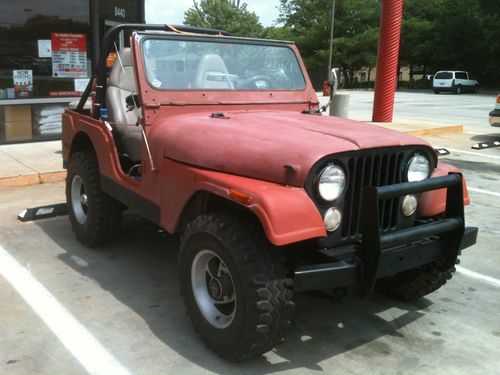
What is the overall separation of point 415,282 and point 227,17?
54.2 metres

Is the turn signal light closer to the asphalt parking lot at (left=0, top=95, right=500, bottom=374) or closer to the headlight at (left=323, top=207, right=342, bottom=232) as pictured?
the headlight at (left=323, top=207, right=342, bottom=232)

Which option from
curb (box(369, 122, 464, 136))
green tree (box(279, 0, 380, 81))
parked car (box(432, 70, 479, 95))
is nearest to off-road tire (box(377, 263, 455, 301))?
curb (box(369, 122, 464, 136))

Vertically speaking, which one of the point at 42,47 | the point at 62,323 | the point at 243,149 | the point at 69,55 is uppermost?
the point at 42,47

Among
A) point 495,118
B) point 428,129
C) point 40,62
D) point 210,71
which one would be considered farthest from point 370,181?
point 495,118

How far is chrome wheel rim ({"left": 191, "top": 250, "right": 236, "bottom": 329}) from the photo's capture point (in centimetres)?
289

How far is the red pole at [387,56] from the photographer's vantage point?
1233 cm

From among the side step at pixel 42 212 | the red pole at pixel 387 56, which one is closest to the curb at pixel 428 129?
the red pole at pixel 387 56

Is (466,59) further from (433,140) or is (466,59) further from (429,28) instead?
(433,140)

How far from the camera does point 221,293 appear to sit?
291 centimetres

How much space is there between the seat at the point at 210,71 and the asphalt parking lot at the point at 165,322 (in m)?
1.47

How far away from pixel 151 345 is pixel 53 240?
2212mm

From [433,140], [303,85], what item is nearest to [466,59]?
[433,140]

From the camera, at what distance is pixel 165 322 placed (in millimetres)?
3332

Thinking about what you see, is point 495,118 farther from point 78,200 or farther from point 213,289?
point 213,289
